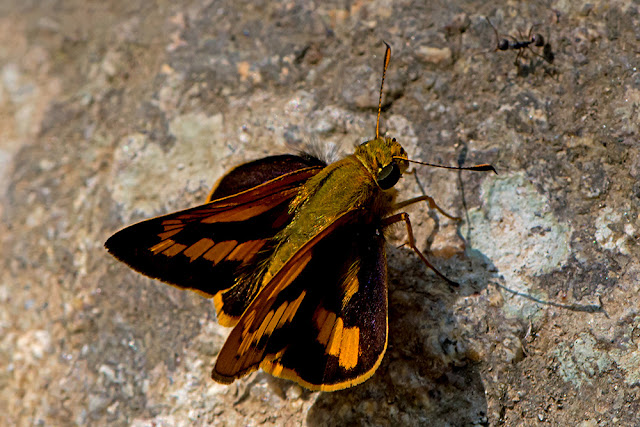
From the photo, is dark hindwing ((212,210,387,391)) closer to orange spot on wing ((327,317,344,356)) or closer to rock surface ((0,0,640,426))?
orange spot on wing ((327,317,344,356))

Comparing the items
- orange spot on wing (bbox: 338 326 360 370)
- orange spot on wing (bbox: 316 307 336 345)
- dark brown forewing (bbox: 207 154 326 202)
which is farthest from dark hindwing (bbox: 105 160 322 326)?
orange spot on wing (bbox: 338 326 360 370)

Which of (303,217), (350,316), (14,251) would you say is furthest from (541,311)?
(14,251)

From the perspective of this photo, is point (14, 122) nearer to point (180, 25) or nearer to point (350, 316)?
point (180, 25)

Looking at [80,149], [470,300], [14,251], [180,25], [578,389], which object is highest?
[180,25]

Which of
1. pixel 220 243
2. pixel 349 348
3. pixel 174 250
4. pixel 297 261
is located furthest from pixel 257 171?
pixel 349 348

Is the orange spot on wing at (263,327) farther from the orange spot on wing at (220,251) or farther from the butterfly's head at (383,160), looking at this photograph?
the butterfly's head at (383,160)
